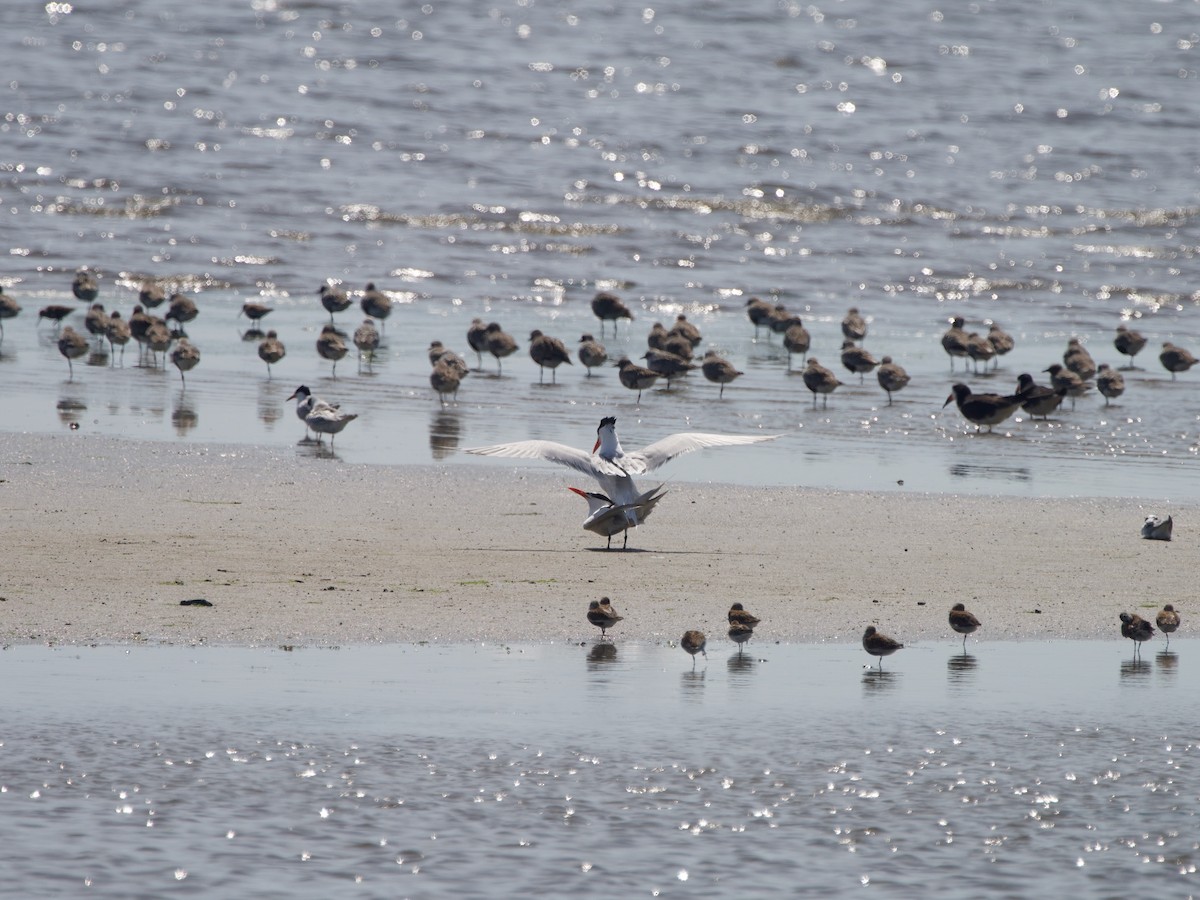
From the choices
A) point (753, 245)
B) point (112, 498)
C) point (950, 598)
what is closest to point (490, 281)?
point (753, 245)

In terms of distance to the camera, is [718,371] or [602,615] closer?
[602,615]

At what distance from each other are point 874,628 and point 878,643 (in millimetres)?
84

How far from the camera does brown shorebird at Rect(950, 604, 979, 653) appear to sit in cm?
955

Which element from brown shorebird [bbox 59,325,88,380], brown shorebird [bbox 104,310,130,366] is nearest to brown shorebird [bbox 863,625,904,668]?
brown shorebird [bbox 59,325,88,380]

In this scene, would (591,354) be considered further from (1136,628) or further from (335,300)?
(1136,628)

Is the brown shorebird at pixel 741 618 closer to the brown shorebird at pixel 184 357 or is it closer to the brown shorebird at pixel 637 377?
the brown shorebird at pixel 637 377

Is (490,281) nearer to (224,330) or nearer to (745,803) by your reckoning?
(224,330)

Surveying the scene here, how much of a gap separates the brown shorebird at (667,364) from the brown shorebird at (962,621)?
38.0 feet

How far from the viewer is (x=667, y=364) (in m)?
21.2

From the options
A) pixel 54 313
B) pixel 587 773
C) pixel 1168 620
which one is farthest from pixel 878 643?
pixel 54 313

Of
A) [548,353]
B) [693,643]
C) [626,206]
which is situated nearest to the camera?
[693,643]

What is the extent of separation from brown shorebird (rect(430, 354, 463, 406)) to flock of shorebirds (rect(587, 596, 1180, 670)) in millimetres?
9231

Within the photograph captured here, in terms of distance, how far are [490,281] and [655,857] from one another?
82.7ft

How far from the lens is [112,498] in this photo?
41.4 ft
